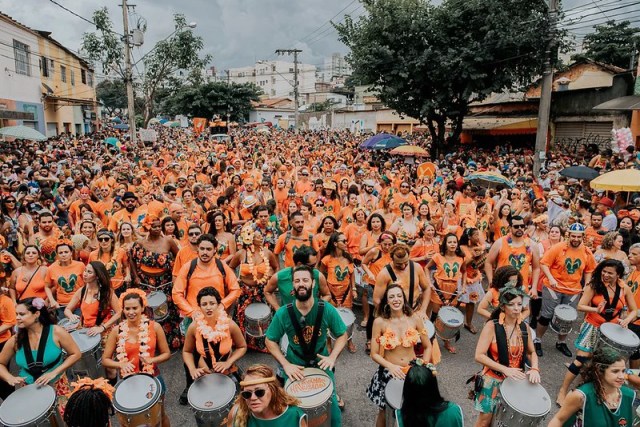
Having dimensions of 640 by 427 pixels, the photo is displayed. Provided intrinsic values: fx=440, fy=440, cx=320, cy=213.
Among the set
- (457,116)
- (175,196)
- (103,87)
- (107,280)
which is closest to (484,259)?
(107,280)

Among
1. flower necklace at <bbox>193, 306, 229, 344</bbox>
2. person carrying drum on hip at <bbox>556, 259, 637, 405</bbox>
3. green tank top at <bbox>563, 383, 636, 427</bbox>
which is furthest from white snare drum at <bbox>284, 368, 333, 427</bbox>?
person carrying drum on hip at <bbox>556, 259, 637, 405</bbox>

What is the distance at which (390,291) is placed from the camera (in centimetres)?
376

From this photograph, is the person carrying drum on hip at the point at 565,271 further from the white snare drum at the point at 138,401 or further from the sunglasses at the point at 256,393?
the white snare drum at the point at 138,401

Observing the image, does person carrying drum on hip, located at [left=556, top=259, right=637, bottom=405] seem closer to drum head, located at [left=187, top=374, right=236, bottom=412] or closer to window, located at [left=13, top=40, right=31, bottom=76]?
drum head, located at [left=187, top=374, right=236, bottom=412]

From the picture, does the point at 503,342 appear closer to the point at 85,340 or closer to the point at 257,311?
the point at 257,311

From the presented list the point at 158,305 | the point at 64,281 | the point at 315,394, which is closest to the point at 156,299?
the point at 158,305

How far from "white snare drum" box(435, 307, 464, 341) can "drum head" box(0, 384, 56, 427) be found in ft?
12.8

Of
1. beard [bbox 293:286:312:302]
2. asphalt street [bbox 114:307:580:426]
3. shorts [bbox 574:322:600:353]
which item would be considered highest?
beard [bbox 293:286:312:302]

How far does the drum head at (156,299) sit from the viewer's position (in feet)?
16.6

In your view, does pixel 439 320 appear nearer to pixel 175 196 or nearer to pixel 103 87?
pixel 175 196

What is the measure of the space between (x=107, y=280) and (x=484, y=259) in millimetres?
4801

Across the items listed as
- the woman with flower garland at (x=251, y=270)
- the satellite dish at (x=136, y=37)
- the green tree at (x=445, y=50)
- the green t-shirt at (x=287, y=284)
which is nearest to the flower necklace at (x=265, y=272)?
the woman with flower garland at (x=251, y=270)

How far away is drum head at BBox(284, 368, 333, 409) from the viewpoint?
3131 mm

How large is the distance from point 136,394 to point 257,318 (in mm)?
1735
